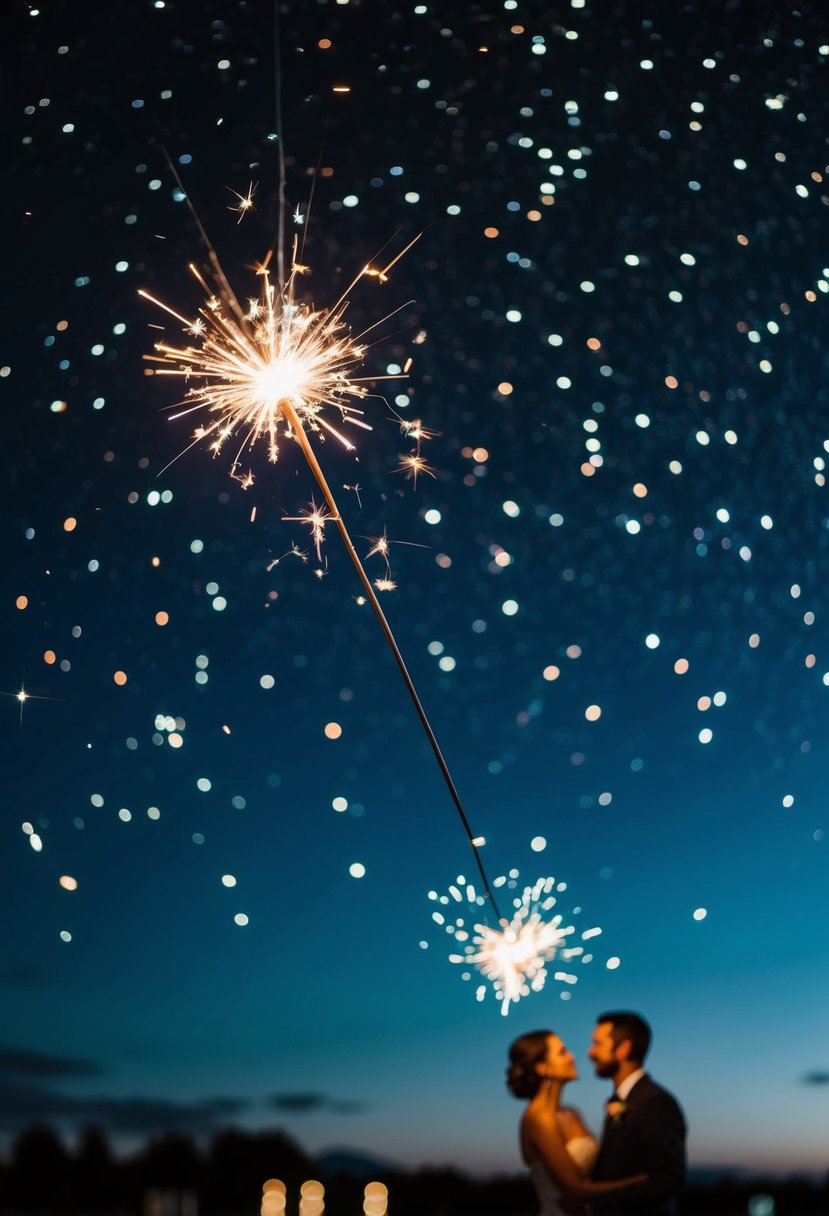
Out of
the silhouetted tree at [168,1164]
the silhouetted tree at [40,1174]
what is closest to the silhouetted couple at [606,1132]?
the silhouetted tree at [168,1164]

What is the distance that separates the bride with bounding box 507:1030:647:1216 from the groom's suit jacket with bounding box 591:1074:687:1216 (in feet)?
0.64

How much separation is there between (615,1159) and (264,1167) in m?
42.2

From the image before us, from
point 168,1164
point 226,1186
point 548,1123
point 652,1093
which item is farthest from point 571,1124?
point 226,1186

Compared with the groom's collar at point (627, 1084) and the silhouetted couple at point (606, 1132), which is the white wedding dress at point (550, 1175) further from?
the groom's collar at point (627, 1084)

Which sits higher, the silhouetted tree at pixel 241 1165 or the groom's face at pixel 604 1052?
the silhouetted tree at pixel 241 1165

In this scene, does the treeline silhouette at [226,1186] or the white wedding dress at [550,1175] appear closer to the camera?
the white wedding dress at [550,1175]

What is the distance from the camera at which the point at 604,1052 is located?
411 cm

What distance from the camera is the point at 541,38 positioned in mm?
6586

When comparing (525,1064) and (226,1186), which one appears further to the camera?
(226,1186)

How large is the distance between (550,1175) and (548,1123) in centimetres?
16

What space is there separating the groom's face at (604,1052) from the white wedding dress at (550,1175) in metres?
0.36

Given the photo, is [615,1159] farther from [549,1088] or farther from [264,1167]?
[264,1167]

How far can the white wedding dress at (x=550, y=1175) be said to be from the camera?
4.09 m

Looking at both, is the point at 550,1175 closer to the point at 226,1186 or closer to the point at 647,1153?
→ the point at 647,1153
